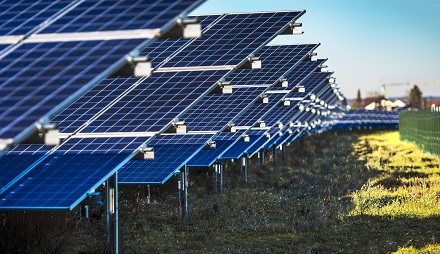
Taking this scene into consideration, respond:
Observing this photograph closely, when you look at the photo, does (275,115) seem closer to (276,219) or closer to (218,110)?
(218,110)

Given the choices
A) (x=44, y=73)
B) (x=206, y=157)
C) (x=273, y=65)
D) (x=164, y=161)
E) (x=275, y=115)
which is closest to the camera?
(x=44, y=73)

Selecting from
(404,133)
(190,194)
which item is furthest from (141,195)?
(404,133)

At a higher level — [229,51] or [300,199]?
[229,51]

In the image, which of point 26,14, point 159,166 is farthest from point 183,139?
point 26,14

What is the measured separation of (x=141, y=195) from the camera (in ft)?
66.1

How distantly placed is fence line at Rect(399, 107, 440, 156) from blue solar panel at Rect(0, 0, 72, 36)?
30.9 metres

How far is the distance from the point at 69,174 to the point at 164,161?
4.77 meters

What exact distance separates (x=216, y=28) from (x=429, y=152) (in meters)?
27.0

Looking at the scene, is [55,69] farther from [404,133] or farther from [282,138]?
[404,133]

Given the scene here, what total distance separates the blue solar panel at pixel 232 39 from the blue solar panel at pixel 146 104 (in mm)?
1132

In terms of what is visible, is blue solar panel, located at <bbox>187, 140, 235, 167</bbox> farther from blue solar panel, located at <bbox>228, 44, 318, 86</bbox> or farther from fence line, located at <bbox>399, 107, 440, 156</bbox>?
fence line, located at <bbox>399, 107, 440, 156</bbox>

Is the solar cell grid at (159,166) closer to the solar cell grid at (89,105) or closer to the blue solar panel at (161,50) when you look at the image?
the solar cell grid at (89,105)

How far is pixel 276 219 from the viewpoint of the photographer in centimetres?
1780

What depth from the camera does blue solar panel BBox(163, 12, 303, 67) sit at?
16.9 m
